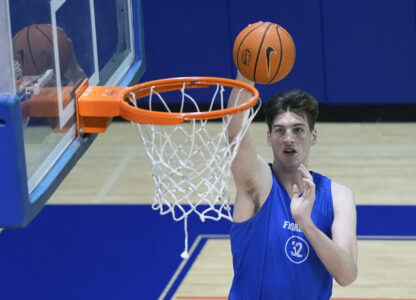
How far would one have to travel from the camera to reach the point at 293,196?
4.16m

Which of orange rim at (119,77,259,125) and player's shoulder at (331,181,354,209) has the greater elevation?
orange rim at (119,77,259,125)

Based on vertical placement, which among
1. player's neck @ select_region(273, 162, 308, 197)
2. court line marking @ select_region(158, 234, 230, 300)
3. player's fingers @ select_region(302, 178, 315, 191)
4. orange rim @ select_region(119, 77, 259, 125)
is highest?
orange rim @ select_region(119, 77, 259, 125)

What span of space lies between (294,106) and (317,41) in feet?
20.1

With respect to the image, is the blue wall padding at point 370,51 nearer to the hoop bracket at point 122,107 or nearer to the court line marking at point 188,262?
the court line marking at point 188,262

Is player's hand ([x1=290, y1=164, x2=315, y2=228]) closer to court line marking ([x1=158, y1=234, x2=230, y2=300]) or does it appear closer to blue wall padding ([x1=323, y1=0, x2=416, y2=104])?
court line marking ([x1=158, y1=234, x2=230, y2=300])

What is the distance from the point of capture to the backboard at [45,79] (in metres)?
3.20

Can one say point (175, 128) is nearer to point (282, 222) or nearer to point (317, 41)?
point (282, 222)

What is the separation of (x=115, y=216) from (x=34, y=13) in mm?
4719

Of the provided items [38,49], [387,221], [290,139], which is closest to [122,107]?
[38,49]

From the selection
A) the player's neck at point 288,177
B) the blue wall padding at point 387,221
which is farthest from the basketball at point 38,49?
the blue wall padding at point 387,221

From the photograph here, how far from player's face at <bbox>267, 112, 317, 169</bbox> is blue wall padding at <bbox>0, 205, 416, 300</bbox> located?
2.70 m

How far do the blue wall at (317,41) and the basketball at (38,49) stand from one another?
21.4 feet

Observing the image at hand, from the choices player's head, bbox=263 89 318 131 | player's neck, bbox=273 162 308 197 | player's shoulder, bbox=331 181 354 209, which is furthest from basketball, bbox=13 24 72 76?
player's shoulder, bbox=331 181 354 209

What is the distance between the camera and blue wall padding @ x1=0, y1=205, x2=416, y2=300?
6.94 meters
